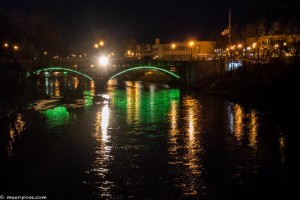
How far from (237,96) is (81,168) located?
116 ft

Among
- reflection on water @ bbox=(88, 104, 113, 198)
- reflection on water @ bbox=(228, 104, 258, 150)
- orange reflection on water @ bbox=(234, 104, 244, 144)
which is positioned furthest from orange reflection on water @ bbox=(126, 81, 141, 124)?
orange reflection on water @ bbox=(234, 104, 244, 144)

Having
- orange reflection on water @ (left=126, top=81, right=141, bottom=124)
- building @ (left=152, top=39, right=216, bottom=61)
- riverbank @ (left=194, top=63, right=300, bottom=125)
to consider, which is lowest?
orange reflection on water @ (left=126, top=81, right=141, bottom=124)

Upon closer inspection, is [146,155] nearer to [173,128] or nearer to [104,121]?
[173,128]

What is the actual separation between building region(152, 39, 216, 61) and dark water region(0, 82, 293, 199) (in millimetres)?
59873

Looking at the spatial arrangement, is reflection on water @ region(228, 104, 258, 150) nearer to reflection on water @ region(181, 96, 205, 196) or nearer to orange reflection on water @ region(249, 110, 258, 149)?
orange reflection on water @ region(249, 110, 258, 149)

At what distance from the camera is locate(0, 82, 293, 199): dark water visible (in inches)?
810

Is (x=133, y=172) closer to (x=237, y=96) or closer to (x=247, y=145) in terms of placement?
(x=247, y=145)

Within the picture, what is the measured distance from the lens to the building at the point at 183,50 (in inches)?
4173

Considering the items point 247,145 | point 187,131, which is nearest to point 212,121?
point 187,131

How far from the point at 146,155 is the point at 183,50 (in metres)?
91.3

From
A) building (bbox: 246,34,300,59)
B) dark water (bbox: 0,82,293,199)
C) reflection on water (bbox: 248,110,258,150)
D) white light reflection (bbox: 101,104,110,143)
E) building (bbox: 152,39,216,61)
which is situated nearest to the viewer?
dark water (bbox: 0,82,293,199)

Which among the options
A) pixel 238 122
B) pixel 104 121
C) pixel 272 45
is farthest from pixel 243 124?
pixel 272 45

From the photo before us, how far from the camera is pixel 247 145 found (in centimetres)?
2938

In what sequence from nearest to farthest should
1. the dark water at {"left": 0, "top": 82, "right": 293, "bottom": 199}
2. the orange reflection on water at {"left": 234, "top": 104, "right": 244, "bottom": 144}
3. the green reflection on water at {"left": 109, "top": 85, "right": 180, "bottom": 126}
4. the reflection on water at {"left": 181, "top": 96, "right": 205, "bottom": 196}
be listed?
the dark water at {"left": 0, "top": 82, "right": 293, "bottom": 199} < the reflection on water at {"left": 181, "top": 96, "right": 205, "bottom": 196} < the orange reflection on water at {"left": 234, "top": 104, "right": 244, "bottom": 144} < the green reflection on water at {"left": 109, "top": 85, "right": 180, "bottom": 126}
